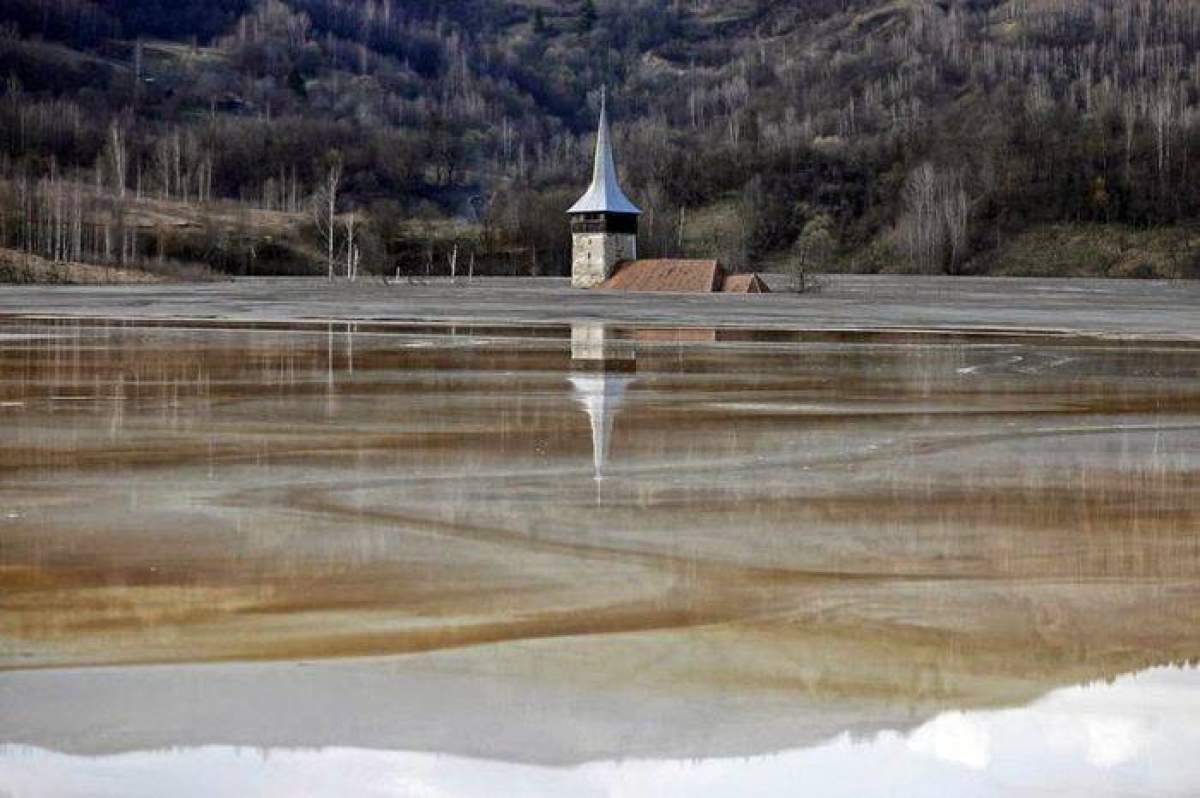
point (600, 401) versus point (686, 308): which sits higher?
point (686, 308)

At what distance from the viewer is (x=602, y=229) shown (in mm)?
107875

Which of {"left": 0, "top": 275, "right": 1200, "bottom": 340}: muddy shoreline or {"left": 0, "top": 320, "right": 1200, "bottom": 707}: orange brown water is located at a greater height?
{"left": 0, "top": 275, "right": 1200, "bottom": 340}: muddy shoreline

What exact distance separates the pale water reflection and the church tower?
9843 cm

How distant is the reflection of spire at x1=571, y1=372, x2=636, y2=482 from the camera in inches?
635

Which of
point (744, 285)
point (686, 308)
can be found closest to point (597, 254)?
point (744, 285)

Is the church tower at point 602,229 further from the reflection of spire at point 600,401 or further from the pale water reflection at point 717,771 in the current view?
the pale water reflection at point 717,771

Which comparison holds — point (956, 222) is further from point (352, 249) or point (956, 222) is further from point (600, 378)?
point (600, 378)

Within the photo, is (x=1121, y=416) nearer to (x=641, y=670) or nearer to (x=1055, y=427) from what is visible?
(x=1055, y=427)

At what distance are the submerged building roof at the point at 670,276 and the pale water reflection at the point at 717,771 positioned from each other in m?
78.2

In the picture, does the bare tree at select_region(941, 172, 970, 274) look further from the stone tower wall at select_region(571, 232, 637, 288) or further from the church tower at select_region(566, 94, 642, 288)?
the stone tower wall at select_region(571, 232, 637, 288)

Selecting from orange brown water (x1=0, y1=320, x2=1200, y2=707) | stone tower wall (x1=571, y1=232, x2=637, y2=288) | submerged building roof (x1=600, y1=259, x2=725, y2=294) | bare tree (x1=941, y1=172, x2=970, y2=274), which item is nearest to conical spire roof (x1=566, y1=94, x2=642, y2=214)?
stone tower wall (x1=571, y1=232, x2=637, y2=288)

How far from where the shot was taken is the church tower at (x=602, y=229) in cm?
10681

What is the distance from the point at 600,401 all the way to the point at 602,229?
3422 inches

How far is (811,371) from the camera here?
28.3 m
